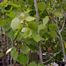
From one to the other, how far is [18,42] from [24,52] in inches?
2.4

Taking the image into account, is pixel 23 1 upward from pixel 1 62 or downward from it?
upward

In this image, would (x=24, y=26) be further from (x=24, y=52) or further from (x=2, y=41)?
(x=2, y=41)

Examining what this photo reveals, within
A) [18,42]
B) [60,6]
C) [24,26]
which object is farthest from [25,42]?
[60,6]

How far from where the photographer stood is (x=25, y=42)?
0.90 meters

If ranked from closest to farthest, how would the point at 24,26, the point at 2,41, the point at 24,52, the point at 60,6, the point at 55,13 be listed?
the point at 24,26 < the point at 24,52 < the point at 55,13 < the point at 60,6 < the point at 2,41

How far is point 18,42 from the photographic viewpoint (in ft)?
3.01

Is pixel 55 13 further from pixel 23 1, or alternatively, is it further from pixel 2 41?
pixel 2 41

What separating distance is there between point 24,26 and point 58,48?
466 mm

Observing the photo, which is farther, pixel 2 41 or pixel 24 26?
pixel 2 41

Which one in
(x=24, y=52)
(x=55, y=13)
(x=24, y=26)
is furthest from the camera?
(x=55, y=13)

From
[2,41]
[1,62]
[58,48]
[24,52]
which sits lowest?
[1,62]

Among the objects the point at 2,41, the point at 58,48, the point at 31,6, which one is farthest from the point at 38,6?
the point at 2,41

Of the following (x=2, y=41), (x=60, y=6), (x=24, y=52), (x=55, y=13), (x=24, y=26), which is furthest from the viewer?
(x=2, y=41)

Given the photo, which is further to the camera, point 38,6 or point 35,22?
point 38,6
